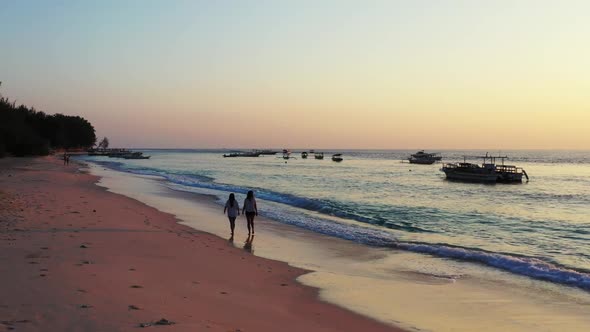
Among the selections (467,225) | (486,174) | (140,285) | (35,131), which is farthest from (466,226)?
(35,131)

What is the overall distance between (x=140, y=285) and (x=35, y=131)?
118 meters

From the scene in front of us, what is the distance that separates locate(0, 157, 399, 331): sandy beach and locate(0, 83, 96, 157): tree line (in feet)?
211

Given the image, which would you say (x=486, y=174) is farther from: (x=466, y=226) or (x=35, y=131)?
(x=35, y=131)

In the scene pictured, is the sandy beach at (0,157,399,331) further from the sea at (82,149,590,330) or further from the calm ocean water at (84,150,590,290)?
the calm ocean water at (84,150,590,290)

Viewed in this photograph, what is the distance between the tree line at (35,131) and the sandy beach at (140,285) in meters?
64.3

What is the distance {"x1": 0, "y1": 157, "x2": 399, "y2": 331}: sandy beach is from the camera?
691cm

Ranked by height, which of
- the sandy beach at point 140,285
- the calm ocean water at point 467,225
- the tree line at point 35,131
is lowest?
the calm ocean water at point 467,225

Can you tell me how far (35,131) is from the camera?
112 meters

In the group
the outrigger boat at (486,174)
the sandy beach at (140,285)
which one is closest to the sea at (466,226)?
the sandy beach at (140,285)

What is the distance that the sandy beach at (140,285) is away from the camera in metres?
6.91

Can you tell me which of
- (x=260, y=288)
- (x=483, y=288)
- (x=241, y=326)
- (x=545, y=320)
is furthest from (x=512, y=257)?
(x=241, y=326)

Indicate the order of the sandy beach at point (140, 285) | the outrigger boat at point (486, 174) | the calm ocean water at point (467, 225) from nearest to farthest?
the sandy beach at point (140, 285) → the calm ocean water at point (467, 225) → the outrigger boat at point (486, 174)

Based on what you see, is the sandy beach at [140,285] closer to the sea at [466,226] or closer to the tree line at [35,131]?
the sea at [466,226]

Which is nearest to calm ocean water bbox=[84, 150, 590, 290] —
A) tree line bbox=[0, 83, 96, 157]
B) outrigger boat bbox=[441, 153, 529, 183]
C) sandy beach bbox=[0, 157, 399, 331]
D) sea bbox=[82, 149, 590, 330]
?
sea bbox=[82, 149, 590, 330]
